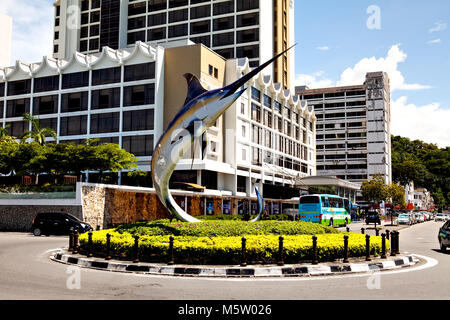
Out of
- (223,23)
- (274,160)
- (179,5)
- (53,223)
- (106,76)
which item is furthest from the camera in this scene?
(179,5)

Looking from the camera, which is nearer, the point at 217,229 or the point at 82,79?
the point at 217,229

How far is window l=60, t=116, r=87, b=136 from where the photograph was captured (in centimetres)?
5453

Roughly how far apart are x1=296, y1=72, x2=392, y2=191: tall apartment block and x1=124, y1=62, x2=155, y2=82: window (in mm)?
61588

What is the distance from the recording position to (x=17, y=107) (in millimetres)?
58625

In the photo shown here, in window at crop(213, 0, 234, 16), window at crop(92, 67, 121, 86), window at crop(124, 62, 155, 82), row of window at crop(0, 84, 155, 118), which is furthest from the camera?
window at crop(213, 0, 234, 16)

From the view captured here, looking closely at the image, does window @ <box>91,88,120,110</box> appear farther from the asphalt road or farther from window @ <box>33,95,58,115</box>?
the asphalt road

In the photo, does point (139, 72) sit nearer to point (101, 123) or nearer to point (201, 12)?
point (101, 123)

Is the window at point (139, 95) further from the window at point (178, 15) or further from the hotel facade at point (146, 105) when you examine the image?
the window at point (178, 15)

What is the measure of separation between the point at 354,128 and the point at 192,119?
9175cm

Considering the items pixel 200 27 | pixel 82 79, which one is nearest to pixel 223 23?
pixel 200 27

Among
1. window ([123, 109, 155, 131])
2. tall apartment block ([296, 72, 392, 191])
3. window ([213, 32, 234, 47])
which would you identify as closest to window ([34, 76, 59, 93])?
window ([123, 109, 155, 131])

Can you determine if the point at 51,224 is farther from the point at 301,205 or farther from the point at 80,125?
the point at 80,125
